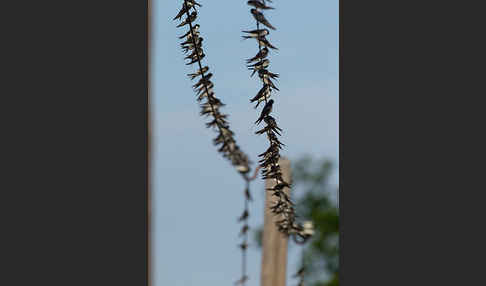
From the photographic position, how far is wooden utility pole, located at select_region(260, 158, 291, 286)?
45.3 inches

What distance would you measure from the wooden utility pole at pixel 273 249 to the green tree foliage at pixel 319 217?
5.84 m

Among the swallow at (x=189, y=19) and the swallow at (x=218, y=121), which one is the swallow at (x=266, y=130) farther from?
the swallow at (x=218, y=121)

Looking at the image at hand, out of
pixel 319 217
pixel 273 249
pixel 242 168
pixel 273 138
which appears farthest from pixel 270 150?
pixel 319 217

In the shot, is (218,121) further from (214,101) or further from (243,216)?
(243,216)

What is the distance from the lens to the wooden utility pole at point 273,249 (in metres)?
1.15

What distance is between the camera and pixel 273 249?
1.18m

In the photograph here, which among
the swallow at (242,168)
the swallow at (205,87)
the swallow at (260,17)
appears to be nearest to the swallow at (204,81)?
the swallow at (205,87)

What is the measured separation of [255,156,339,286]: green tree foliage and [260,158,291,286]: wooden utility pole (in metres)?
5.84

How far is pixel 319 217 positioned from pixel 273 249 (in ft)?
20.8

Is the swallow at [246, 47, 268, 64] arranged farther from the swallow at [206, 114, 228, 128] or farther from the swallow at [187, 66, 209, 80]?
the swallow at [206, 114, 228, 128]

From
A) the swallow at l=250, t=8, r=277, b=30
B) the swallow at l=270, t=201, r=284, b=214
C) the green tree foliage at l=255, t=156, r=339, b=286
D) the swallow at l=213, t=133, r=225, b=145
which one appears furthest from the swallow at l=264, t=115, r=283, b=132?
the green tree foliage at l=255, t=156, r=339, b=286
